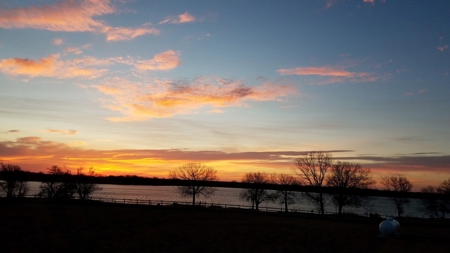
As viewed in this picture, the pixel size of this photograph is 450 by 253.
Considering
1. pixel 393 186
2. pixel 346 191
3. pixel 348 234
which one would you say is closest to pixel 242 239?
pixel 348 234

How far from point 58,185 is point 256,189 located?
1748 inches

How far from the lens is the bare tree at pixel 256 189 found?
81256 mm

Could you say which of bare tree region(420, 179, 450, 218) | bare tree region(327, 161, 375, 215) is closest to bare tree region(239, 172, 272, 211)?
bare tree region(327, 161, 375, 215)

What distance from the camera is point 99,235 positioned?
2478 cm

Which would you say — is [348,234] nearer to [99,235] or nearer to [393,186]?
[99,235]

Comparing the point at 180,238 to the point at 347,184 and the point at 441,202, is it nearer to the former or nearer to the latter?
the point at 347,184

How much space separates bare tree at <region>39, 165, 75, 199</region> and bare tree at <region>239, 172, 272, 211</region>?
37.7 m

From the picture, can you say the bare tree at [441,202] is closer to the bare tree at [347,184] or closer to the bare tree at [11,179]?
the bare tree at [347,184]

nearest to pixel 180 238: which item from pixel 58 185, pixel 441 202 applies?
pixel 58 185

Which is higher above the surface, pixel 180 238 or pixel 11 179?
pixel 11 179

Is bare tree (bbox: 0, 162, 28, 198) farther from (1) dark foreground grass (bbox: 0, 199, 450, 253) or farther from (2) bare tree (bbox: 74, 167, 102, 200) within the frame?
(1) dark foreground grass (bbox: 0, 199, 450, 253)

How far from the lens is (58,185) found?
77875 millimetres

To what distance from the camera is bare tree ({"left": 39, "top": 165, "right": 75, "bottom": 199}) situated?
6767 centimetres

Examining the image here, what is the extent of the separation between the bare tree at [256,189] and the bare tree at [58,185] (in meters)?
37.7
